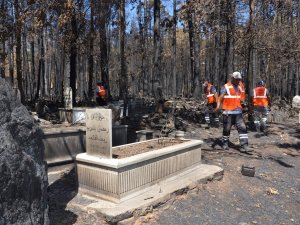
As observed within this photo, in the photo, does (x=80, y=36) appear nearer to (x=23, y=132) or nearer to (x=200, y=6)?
(x=200, y=6)

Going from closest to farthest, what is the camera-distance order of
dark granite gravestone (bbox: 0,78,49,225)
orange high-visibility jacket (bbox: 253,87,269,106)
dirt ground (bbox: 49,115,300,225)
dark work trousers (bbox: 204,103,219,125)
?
dark granite gravestone (bbox: 0,78,49,225), dirt ground (bbox: 49,115,300,225), orange high-visibility jacket (bbox: 253,87,269,106), dark work trousers (bbox: 204,103,219,125)

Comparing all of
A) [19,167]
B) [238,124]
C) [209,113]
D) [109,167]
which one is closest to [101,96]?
[209,113]

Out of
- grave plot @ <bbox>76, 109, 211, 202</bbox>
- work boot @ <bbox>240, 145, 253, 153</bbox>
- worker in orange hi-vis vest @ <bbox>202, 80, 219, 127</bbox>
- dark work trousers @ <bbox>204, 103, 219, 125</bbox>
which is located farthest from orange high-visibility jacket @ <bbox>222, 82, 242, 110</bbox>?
dark work trousers @ <bbox>204, 103, 219, 125</bbox>

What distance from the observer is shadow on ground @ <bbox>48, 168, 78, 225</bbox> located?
17.1 feet

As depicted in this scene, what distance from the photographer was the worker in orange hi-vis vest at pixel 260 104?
1359 centimetres

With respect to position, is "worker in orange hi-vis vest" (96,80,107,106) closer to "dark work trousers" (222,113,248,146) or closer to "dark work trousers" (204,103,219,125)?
"dark work trousers" (204,103,219,125)

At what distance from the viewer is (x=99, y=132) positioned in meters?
6.17

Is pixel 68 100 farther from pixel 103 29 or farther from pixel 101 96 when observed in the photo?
pixel 103 29

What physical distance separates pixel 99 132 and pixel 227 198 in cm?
252

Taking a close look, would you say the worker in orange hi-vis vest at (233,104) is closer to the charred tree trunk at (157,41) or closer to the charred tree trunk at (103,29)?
the charred tree trunk at (103,29)

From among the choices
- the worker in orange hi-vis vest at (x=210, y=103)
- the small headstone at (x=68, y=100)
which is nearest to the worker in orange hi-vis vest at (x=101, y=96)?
the small headstone at (x=68, y=100)

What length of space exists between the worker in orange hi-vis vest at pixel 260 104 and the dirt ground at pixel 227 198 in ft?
12.2

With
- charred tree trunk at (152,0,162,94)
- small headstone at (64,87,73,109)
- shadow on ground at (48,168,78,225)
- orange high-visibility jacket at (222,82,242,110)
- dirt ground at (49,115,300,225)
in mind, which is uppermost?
charred tree trunk at (152,0,162,94)

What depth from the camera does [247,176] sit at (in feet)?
26.4
